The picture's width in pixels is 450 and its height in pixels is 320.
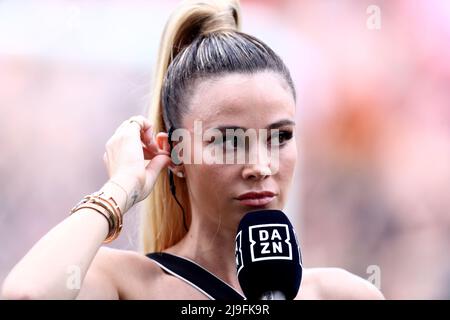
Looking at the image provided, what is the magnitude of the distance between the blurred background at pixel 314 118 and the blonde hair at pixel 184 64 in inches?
72.5

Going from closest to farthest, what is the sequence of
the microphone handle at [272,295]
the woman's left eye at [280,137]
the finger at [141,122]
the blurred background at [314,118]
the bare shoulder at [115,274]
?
the microphone handle at [272,295] → the bare shoulder at [115,274] → the woman's left eye at [280,137] → the finger at [141,122] → the blurred background at [314,118]

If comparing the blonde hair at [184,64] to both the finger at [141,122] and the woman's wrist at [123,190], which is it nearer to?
the finger at [141,122]

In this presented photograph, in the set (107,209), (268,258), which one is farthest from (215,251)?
(268,258)

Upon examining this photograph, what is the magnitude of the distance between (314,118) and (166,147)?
2537 mm

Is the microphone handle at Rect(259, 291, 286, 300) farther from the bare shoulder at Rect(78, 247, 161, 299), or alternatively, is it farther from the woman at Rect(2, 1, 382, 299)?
the bare shoulder at Rect(78, 247, 161, 299)

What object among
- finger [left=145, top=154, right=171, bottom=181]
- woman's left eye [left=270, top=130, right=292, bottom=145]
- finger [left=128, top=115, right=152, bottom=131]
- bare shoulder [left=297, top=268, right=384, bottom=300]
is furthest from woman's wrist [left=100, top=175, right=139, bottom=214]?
bare shoulder [left=297, top=268, right=384, bottom=300]

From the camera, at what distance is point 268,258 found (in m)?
1.75

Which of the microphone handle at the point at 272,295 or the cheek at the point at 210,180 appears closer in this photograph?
the microphone handle at the point at 272,295

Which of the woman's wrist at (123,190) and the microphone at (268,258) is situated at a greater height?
the woman's wrist at (123,190)

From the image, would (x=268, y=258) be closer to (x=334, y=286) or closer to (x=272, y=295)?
(x=272, y=295)

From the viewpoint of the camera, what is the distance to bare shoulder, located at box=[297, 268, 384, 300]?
2467 mm

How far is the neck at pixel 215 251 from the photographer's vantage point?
2.32 metres

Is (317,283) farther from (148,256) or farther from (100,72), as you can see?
(100,72)

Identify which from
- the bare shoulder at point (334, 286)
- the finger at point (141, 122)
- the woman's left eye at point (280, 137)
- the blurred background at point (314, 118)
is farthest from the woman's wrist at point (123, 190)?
the blurred background at point (314, 118)
